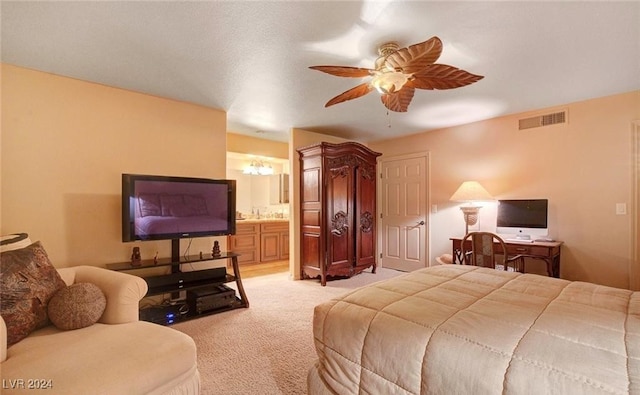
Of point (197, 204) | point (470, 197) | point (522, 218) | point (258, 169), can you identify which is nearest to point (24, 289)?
point (197, 204)

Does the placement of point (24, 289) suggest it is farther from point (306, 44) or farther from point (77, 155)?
point (306, 44)

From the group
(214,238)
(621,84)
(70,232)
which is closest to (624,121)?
(621,84)

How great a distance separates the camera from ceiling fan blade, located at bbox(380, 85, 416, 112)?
231 centimetres

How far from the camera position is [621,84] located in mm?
2791

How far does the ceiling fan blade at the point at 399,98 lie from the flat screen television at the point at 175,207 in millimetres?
1930

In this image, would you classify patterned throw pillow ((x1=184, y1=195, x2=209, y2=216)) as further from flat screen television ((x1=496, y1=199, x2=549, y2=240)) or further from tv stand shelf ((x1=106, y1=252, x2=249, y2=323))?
flat screen television ((x1=496, y1=199, x2=549, y2=240))

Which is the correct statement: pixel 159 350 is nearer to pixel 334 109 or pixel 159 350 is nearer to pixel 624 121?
pixel 334 109

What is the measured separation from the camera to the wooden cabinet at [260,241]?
16.7ft

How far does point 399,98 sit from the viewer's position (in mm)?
2393

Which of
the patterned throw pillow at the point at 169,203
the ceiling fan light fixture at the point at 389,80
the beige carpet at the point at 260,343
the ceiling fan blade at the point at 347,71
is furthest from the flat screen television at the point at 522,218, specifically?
the patterned throw pillow at the point at 169,203

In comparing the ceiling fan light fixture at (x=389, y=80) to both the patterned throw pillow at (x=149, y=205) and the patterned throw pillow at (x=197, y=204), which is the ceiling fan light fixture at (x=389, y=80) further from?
the patterned throw pillow at (x=149, y=205)

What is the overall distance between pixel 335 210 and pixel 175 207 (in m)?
2.12

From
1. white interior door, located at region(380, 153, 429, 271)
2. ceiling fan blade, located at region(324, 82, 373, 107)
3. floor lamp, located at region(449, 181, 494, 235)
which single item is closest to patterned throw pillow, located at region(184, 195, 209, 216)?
ceiling fan blade, located at region(324, 82, 373, 107)

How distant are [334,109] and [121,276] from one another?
2836mm
